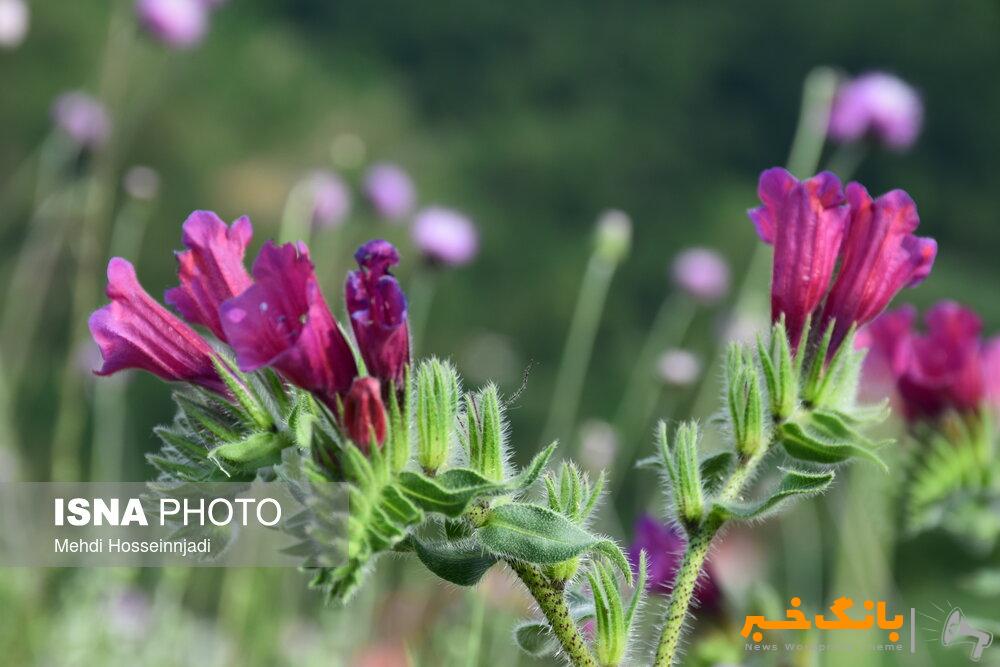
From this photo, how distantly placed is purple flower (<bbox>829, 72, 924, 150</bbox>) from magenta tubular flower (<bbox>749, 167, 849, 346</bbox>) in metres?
1.70

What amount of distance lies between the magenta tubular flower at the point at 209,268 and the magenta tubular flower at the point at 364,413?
14 cm

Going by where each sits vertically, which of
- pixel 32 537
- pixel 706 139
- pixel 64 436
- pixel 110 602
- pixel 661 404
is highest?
pixel 706 139

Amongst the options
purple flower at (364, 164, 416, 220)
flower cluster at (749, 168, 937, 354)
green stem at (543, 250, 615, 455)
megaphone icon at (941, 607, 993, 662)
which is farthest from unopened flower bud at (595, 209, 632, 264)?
green stem at (543, 250, 615, 455)

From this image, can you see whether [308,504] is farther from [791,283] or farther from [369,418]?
[791,283]

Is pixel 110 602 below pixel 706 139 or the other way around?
below

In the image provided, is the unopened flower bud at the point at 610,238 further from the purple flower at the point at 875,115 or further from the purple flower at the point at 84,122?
the purple flower at the point at 84,122

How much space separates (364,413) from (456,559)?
11cm

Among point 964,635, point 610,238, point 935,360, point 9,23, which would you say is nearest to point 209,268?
point 964,635

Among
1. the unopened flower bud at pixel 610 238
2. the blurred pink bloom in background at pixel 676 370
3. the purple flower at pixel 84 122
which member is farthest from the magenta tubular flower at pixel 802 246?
the purple flower at pixel 84 122

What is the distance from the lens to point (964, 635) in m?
1.16

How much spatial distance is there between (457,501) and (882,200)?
40cm

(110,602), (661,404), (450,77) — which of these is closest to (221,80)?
(450,77)

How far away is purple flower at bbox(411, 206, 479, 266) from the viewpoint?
2449mm

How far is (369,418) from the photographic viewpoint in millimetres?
779
